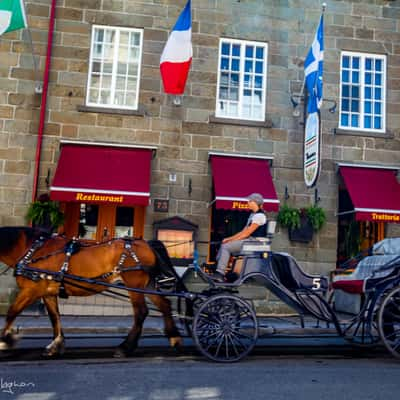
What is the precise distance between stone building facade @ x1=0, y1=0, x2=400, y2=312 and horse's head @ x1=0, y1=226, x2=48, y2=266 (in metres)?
4.54

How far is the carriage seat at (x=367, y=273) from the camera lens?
590cm

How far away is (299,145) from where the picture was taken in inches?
438

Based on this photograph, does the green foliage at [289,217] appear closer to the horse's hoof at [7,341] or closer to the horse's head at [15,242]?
the horse's head at [15,242]

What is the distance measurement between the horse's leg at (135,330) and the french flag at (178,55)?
511cm

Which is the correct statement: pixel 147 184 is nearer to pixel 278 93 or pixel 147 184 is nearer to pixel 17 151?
pixel 17 151

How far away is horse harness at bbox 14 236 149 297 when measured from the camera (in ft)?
18.2

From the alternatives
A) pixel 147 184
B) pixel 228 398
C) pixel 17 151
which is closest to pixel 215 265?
pixel 228 398

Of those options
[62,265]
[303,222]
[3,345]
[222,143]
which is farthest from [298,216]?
[3,345]

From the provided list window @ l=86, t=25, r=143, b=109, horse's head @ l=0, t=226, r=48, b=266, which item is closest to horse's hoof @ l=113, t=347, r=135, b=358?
horse's head @ l=0, t=226, r=48, b=266

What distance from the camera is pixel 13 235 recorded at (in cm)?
586

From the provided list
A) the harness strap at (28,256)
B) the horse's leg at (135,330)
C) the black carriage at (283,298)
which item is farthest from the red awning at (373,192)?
the harness strap at (28,256)

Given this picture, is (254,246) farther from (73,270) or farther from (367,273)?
(73,270)

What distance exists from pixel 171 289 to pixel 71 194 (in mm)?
4016

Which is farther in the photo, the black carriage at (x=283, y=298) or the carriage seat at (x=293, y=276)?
the carriage seat at (x=293, y=276)
